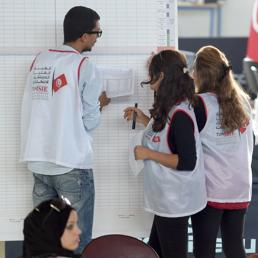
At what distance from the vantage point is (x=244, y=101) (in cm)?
248

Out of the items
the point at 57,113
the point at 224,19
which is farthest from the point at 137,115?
the point at 224,19

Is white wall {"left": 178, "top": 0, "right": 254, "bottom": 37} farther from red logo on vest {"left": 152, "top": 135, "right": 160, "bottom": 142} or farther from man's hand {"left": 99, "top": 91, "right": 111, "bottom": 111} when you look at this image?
red logo on vest {"left": 152, "top": 135, "right": 160, "bottom": 142}

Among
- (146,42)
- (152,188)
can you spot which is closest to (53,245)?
(152,188)

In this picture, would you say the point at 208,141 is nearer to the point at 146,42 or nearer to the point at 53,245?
the point at 146,42

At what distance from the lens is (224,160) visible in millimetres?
2469

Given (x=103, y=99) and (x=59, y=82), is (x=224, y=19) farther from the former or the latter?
(x=59, y=82)

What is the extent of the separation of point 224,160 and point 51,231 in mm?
969

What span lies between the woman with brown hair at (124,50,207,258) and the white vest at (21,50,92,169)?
0.29 meters

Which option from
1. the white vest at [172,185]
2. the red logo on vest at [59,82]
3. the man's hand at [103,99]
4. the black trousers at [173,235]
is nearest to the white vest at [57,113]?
the red logo on vest at [59,82]

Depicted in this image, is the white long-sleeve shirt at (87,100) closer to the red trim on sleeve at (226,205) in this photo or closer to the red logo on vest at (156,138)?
the red logo on vest at (156,138)

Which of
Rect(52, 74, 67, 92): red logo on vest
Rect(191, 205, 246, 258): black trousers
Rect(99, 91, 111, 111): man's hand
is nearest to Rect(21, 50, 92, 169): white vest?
Rect(52, 74, 67, 92): red logo on vest

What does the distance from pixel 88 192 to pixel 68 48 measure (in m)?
0.63

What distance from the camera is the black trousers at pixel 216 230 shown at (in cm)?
249

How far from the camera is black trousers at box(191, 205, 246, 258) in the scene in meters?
2.49
